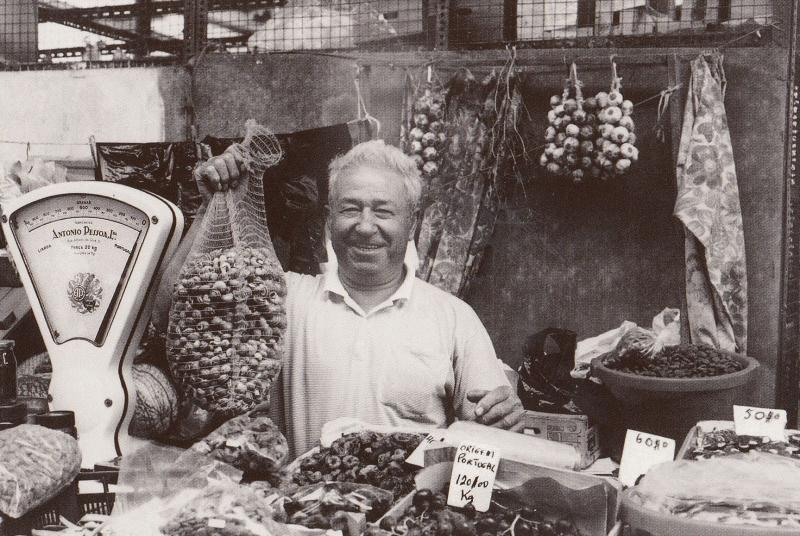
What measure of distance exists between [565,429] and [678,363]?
0.48m

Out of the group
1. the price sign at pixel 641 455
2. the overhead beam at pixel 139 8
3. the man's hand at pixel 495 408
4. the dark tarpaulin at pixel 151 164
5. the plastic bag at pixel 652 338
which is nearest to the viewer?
the price sign at pixel 641 455

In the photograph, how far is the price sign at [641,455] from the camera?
1805 millimetres

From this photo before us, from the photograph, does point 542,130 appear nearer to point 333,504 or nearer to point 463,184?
point 463,184

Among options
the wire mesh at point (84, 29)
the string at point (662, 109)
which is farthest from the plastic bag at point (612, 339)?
the wire mesh at point (84, 29)

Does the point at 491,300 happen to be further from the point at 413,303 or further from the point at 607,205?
the point at 413,303

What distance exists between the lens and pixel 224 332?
6.05 ft

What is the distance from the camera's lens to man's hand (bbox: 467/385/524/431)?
213cm

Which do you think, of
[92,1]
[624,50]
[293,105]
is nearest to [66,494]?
[293,105]

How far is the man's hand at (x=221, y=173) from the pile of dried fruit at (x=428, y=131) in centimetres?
193

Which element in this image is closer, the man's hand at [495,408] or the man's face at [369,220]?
the man's hand at [495,408]

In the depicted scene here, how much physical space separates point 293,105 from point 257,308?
231 cm

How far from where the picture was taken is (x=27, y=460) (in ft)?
4.59

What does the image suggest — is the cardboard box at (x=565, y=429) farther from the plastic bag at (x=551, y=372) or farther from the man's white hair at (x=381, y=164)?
the man's white hair at (x=381, y=164)

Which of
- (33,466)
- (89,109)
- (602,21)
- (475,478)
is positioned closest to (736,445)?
(475,478)
